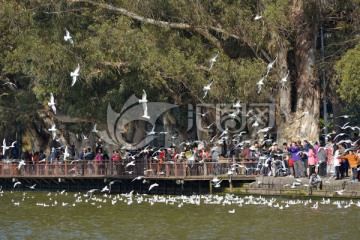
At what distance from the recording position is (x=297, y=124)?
46562 mm

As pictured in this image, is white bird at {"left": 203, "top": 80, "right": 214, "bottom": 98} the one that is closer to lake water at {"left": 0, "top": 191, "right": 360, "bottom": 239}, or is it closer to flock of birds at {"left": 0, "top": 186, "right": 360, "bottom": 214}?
flock of birds at {"left": 0, "top": 186, "right": 360, "bottom": 214}

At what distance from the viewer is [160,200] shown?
42156 millimetres

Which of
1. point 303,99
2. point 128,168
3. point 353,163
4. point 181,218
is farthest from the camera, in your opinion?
point 303,99

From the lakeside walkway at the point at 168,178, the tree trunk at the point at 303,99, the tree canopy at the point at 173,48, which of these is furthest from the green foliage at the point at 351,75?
the lakeside walkway at the point at 168,178

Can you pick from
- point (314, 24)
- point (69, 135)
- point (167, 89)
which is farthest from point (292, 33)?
point (69, 135)

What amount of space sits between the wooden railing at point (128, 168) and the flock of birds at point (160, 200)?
95cm

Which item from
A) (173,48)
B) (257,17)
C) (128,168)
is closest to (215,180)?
(128,168)

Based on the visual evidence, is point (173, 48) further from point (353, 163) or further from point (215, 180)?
point (353, 163)

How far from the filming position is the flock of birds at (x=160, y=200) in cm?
3756

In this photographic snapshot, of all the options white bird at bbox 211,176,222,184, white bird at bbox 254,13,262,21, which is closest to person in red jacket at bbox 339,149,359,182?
white bird at bbox 211,176,222,184

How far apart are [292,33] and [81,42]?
376 inches

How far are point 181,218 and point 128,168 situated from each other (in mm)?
10749

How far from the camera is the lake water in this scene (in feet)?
104

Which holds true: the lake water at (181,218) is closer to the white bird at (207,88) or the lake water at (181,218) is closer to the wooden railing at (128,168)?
the wooden railing at (128,168)
